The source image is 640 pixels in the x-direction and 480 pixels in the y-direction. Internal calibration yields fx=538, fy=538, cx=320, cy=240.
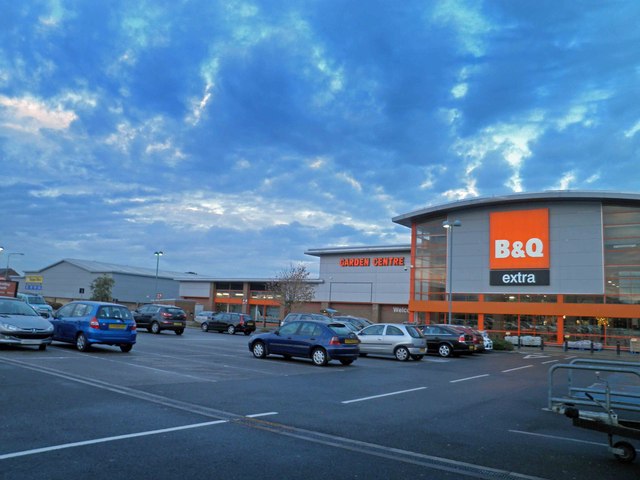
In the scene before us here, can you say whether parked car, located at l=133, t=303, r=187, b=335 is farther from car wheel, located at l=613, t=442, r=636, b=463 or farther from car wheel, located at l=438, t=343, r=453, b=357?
car wheel, located at l=613, t=442, r=636, b=463

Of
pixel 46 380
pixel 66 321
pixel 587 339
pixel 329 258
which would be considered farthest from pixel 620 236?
pixel 46 380

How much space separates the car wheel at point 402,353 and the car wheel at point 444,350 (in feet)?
15.7

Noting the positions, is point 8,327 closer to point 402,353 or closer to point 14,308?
point 14,308

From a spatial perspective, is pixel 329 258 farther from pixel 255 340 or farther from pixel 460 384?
pixel 460 384

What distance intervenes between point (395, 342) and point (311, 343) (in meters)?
5.21

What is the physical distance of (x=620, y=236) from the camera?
39281mm

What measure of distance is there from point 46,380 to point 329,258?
5225cm

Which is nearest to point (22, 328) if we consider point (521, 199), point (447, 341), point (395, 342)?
point (395, 342)

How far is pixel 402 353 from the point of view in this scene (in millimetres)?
20922

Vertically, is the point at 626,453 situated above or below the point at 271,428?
above

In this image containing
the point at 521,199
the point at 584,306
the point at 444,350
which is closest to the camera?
the point at 444,350

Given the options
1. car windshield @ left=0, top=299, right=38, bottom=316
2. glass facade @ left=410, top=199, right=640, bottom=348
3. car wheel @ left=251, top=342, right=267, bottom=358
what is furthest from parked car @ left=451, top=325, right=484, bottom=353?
car windshield @ left=0, top=299, right=38, bottom=316

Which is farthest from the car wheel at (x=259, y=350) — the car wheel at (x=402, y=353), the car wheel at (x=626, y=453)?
the car wheel at (x=626, y=453)

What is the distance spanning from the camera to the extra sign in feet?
137
